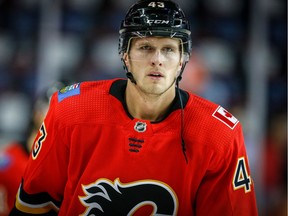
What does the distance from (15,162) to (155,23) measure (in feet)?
5.12

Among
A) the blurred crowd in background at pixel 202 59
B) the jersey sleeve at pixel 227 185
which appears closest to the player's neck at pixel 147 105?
the jersey sleeve at pixel 227 185

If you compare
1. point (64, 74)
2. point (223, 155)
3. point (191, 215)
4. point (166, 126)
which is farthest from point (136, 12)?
point (64, 74)

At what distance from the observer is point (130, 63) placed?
2512mm

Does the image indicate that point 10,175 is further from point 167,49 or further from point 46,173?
point 167,49

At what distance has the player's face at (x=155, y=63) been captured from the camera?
2406mm

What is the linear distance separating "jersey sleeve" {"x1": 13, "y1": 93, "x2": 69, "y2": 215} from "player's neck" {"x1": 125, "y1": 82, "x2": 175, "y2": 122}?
0.29 meters

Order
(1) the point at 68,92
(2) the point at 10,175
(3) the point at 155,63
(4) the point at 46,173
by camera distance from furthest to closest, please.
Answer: (2) the point at 10,175 < (1) the point at 68,92 < (4) the point at 46,173 < (3) the point at 155,63

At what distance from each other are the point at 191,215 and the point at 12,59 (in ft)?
10.4

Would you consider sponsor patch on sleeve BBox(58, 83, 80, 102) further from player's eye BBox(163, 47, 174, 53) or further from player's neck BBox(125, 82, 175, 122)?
player's eye BBox(163, 47, 174, 53)

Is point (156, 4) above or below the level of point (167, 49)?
above

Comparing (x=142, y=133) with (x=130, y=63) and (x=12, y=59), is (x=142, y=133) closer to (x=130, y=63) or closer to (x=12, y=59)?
(x=130, y=63)

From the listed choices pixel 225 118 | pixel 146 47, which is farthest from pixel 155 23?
pixel 225 118

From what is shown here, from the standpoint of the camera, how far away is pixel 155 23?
243 cm

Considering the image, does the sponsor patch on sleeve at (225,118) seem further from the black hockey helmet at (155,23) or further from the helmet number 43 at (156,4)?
the helmet number 43 at (156,4)
